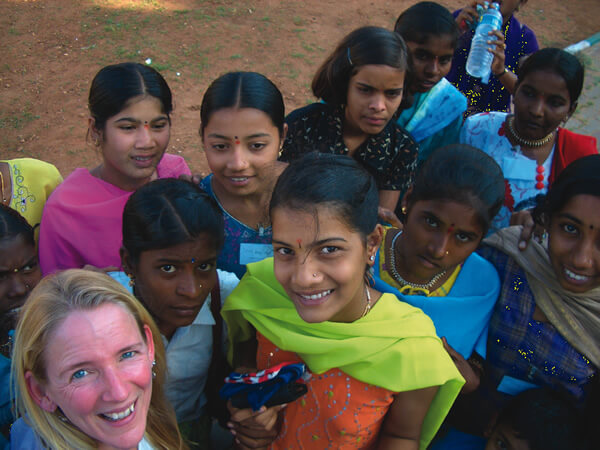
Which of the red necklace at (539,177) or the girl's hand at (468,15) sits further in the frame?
the girl's hand at (468,15)

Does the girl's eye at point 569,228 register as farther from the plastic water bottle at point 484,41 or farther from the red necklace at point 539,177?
the plastic water bottle at point 484,41

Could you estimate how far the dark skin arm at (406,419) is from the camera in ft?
5.37

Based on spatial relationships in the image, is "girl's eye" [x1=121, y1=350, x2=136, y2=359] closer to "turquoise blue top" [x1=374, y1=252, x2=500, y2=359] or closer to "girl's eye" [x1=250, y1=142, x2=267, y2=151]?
"turquoise blue top" [x1=374, y1=252, x2=500, y2=359]

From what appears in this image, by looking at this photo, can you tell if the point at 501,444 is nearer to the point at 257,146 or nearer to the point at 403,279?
the point at 403,279

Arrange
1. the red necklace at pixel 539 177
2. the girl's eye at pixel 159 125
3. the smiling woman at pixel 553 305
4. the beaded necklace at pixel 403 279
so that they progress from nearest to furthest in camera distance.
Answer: the smiling woman at pixel 553 305 < the beaded necklace at pixel 403 279 < the girl's eye at pixel 159 125 < the red necklace at pixel 539 177

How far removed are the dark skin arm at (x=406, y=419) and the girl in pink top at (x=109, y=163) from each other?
152cm

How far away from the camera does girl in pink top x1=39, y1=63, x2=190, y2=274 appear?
7.62 feet

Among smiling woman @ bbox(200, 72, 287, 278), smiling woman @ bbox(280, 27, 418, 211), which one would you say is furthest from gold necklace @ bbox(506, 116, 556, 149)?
smiling woman @ bbox(200, 72, 287, 278)

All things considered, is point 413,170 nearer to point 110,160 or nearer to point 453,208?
point 453,208

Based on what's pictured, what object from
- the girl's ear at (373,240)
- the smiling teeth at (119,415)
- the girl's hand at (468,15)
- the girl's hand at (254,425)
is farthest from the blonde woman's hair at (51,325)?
the girl's hand at (468,15)

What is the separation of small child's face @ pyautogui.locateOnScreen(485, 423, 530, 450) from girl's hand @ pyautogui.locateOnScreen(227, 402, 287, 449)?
0.88 meters

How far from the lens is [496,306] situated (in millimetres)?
2104

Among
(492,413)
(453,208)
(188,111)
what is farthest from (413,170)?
(188,111)

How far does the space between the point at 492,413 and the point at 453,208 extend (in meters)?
0.94
